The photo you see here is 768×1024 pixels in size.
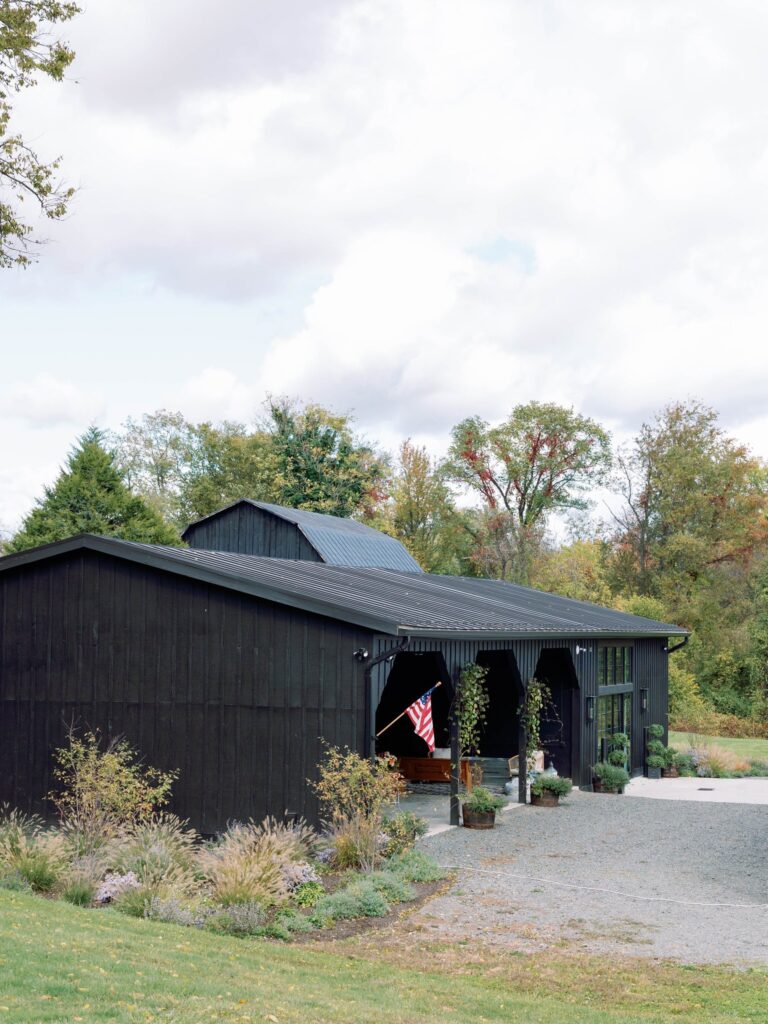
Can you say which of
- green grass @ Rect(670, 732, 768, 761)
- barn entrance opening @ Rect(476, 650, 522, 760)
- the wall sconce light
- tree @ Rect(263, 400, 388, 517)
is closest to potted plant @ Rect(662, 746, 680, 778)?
green grass @ Rect(670, 732, 768, 761)

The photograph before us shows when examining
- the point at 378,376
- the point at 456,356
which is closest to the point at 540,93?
the point at 456,356

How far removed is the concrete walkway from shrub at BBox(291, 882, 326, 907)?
31.7ft

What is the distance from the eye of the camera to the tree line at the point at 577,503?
41094mm

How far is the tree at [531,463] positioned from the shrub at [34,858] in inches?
1410

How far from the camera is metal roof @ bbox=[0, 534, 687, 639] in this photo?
44.3 feet

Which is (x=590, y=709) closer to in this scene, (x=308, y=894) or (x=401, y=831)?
(x=401, y=831)

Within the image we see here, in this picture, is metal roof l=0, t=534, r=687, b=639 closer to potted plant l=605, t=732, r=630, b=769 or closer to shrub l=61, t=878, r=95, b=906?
potted plant l=605, t=732, r=630, b=769

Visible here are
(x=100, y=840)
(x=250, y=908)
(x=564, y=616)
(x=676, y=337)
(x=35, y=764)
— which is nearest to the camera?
(x=250, y=908)

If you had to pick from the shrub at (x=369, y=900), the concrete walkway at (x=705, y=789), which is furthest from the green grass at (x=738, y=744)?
the shrub at (x=369, y=900)

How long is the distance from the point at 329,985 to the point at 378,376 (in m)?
40.0

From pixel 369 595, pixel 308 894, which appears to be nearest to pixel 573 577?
pixel 369 595

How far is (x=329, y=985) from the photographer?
7750 millimetres

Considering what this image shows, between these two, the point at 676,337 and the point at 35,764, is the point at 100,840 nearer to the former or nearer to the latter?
the point at 35,764

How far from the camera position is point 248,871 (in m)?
10.5
